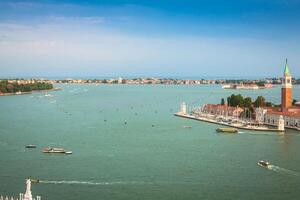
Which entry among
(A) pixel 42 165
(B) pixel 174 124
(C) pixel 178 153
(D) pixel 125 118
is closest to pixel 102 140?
(C) pixel 178 153

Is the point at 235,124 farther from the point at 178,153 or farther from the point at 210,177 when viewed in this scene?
the point at 210,177

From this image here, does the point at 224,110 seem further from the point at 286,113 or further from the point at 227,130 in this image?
the point at 227,130

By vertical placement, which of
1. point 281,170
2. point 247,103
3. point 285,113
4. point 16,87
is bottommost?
point 281,170

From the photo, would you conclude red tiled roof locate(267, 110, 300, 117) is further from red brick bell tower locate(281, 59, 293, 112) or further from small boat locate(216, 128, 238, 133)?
small boat locate(216, 128, 238, 133)

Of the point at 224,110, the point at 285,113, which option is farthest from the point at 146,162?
the point at 224,110

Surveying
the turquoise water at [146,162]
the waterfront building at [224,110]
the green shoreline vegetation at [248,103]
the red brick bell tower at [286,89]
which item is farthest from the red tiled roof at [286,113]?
the waterfront building at [224,110]

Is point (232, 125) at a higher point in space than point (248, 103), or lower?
lower

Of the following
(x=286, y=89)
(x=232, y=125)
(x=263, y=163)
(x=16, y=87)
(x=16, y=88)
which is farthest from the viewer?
(x=16, y=87)
